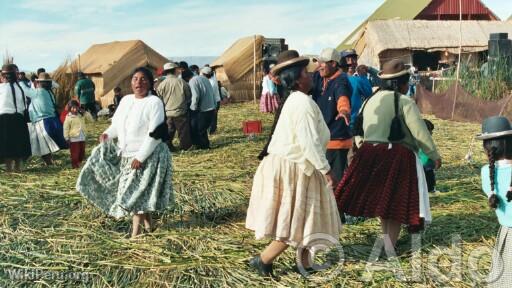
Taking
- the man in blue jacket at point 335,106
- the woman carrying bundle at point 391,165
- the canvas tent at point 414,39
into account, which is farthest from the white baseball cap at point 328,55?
the canvas tent at point 414,39

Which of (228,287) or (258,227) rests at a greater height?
(258,227)

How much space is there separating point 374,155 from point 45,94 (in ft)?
20.7

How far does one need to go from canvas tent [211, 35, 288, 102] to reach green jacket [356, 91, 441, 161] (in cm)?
1791

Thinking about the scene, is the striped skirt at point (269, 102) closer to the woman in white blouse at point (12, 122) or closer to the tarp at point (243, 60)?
the tarp at point (243, 60)

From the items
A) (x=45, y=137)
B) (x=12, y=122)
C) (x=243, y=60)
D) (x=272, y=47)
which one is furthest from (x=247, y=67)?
(x=12, y=122)

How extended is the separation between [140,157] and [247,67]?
1817 centimetres

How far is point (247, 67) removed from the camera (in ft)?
74.7

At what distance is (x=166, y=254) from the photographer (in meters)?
4.51

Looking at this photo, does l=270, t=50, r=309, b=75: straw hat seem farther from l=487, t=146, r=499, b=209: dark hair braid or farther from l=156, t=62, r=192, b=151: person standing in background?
l=156, t=62, r=192, b=151: person standing in background

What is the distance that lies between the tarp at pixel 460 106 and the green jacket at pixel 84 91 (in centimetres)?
924

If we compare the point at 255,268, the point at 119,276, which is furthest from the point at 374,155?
the point at 119,276

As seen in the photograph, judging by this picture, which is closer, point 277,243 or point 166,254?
point 277,243

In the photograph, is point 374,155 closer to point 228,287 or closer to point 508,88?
point 228,287

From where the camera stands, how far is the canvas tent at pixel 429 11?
101ft
